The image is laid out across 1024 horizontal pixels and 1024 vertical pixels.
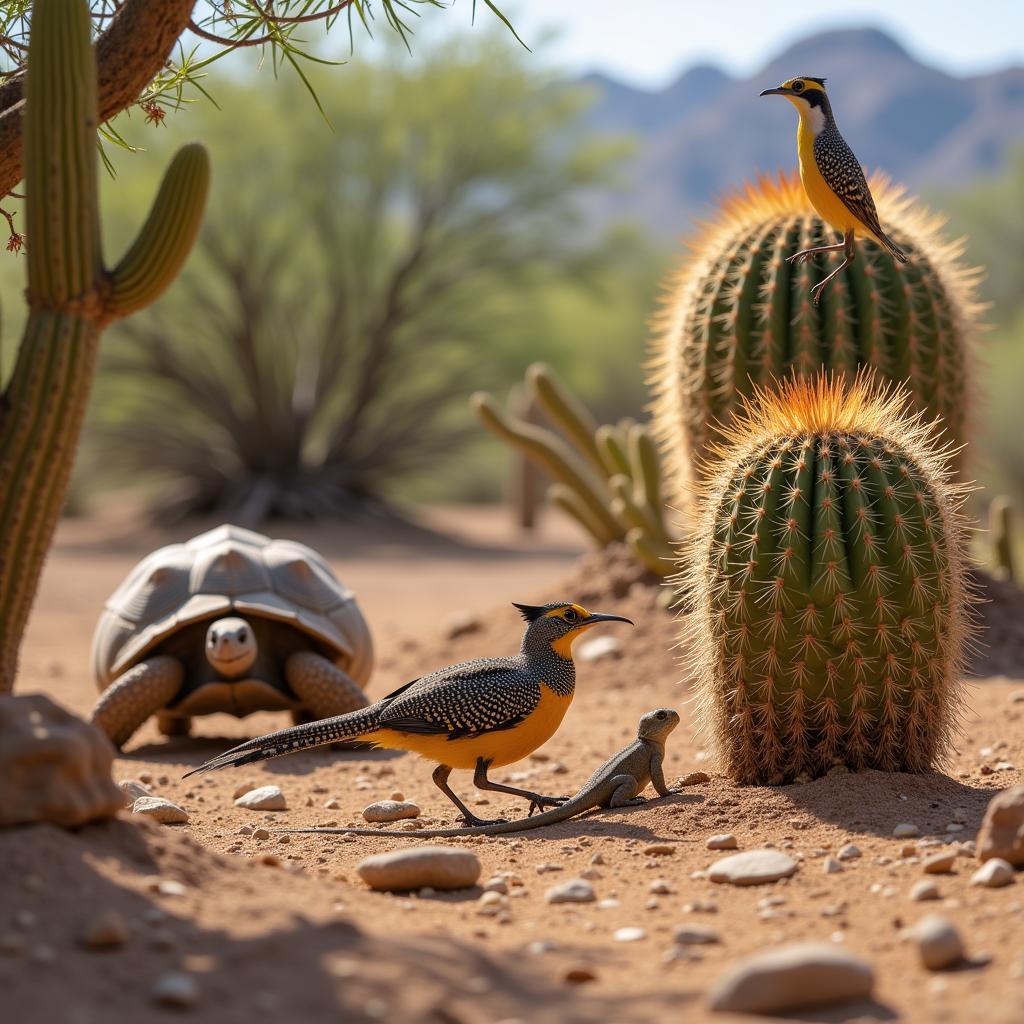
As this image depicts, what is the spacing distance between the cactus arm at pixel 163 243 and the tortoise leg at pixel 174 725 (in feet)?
10.5

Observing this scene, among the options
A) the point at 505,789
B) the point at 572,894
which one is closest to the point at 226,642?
the point at 505,789

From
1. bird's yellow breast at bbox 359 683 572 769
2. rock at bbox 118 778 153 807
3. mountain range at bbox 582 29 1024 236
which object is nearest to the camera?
bird's yellow breast at bbox 359 683 572 769

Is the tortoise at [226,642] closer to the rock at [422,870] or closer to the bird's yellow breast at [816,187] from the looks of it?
the rock at [422,870]

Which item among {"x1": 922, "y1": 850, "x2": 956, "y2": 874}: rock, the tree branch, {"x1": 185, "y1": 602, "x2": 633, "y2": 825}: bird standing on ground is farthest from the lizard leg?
the tree branch

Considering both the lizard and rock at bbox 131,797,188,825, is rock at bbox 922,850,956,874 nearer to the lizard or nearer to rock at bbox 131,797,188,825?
the lizard

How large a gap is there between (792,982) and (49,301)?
7.49ft

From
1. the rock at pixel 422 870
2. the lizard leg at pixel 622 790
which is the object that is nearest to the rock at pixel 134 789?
the rock at pixel 422 870

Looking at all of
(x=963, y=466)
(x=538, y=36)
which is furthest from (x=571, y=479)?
(x=538, y=36)

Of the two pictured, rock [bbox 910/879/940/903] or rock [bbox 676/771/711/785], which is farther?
rock [bbox 676/771/711/785]

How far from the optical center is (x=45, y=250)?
3.20m

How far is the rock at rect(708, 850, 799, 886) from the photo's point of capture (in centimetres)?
330

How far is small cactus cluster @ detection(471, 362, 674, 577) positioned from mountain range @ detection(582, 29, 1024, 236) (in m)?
95.8

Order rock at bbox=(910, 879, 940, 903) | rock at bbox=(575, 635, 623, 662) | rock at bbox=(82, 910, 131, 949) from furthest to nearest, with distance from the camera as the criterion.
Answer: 1. rock at bbox=(575, 635, 623, 662)
2. rock at bbox=(910, 879, 940, 903)
3. rock at bbox=(82, 910, 131, 949)

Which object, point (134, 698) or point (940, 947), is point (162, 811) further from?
point (940, 947)
